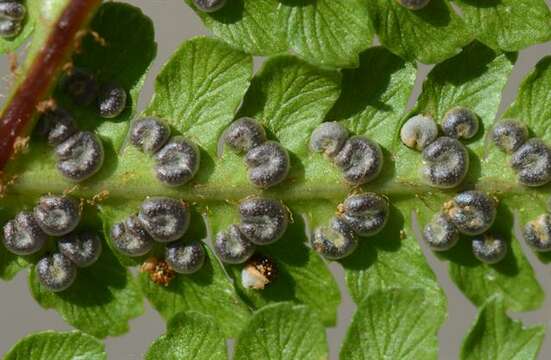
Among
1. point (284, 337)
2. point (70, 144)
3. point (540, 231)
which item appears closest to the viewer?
point (284, 337)

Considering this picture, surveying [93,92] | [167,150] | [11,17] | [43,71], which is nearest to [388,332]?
[167,150]

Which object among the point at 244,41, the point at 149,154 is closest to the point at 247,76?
the point at 244,41

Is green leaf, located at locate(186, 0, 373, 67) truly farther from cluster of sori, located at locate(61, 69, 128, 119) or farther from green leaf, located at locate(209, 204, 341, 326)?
green leaf, located at locate(209, 204, 341, 326)

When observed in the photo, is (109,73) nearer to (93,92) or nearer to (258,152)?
(93,92)

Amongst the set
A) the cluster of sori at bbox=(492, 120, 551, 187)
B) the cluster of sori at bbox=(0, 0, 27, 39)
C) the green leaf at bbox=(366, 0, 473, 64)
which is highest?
the cluster of sori at bbox=(0, 0, 27, 39)

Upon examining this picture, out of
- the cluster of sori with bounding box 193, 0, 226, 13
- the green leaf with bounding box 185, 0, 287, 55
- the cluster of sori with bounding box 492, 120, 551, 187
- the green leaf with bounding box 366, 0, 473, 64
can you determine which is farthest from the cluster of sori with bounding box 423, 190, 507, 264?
the cluster of sori with bounding box 193, 0, 226, 13

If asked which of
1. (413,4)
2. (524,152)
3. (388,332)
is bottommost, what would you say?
(388,332)
